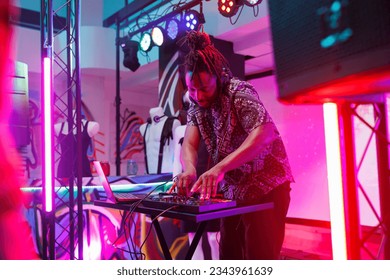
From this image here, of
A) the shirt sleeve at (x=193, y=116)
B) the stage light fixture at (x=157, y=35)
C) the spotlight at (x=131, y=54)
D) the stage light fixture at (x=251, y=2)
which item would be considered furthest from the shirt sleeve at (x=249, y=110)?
the spotlight at (x=131, y=54)

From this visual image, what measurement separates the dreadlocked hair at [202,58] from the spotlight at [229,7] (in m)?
2.49

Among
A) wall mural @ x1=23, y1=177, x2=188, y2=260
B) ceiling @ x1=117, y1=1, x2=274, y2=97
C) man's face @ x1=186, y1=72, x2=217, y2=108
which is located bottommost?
wall mural @ x1=23, y1=177, x2=188, y2=260

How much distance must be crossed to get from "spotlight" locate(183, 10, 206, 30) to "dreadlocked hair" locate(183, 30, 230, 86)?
2.83m

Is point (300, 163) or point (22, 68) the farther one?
point (300, 163)

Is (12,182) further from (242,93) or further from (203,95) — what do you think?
(242,93)

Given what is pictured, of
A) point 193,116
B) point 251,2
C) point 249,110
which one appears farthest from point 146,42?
point 249,110

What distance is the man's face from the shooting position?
130 centimetres

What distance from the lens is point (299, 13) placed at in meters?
0.70

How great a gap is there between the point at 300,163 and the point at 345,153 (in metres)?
4.03

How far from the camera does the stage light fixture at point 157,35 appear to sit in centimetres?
459

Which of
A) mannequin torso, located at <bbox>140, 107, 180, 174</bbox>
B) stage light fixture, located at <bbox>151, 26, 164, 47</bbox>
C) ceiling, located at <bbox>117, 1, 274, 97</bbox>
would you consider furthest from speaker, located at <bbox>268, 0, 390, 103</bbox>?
stage light fixture, located at <bbox>151, 26, 164, 47</bbox>

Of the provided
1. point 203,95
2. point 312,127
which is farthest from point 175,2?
point 203,95

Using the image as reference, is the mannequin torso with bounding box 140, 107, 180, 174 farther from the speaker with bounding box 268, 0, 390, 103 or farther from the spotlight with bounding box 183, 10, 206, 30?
the speaker with bounding box 268, 0, 390, 103

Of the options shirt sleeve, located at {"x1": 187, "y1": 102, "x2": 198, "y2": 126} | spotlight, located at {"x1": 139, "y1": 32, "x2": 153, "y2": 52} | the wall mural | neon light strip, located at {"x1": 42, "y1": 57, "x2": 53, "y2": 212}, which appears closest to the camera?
shirt sleeve, located at {"x1": 187, "y1": 102, "x2": 198, "y2": 126}
